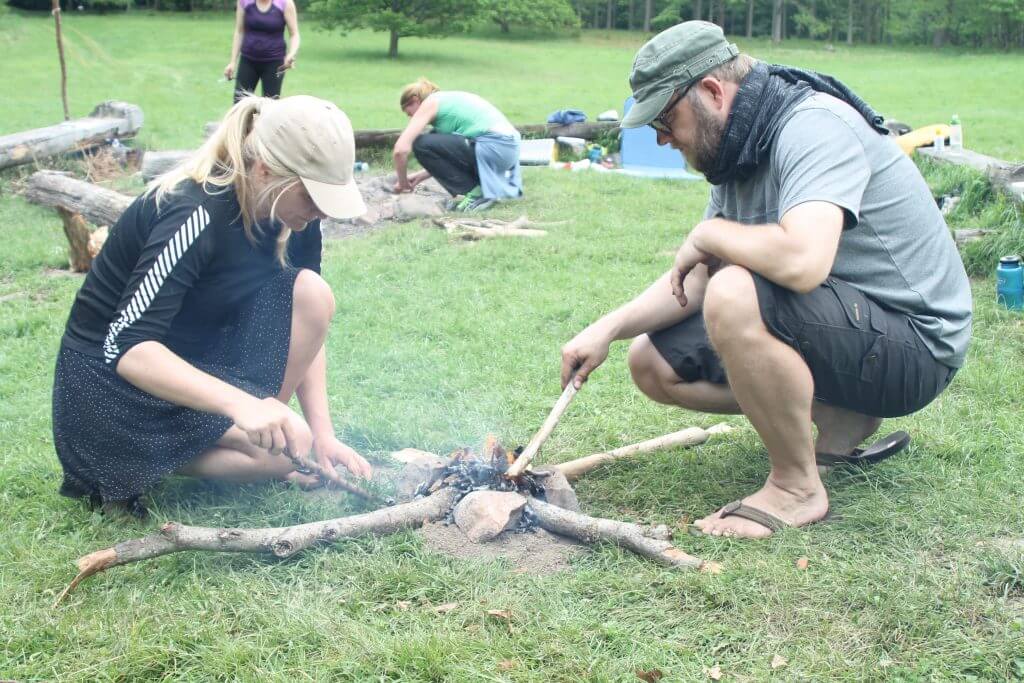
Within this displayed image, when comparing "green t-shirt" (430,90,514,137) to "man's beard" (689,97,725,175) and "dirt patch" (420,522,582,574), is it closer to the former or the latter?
"man's beard" (689,97,725,175)

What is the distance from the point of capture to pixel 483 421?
404cm

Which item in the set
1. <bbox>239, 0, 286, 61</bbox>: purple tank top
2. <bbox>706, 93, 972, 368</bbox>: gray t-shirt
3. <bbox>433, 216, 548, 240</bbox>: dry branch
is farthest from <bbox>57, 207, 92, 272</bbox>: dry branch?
<bbox>706, 93, 972, 368</bbox>: gray t-shirt

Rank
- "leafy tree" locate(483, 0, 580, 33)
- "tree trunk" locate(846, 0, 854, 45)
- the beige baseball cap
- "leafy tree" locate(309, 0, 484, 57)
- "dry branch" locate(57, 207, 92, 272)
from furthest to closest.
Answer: "tree trunk" locate(846, 0, 854, 45) → "leafy tree" locate(483, 0, 580, 33) → "leafy tree" locate(309, 0, 484, 57) → "dry branch" locate(57, 207, 92, 272) → the beige baseball cap

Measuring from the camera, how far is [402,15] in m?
26.2

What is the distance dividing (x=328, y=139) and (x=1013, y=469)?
2434 millimetres

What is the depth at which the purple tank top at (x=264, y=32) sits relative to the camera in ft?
31.8

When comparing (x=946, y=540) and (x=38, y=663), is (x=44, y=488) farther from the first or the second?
(x=946, y=540)

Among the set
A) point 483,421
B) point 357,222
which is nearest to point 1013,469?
point 483,421

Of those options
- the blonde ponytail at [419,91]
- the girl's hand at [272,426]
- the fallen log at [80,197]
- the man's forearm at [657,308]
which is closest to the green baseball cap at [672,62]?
the man's forearm at [657,308]

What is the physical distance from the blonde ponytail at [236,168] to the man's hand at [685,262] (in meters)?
1.15

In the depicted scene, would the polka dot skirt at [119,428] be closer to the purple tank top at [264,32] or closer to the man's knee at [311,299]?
the man's knee at [311,299]

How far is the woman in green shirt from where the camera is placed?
338 inches

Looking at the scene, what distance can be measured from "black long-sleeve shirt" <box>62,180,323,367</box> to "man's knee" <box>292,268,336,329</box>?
12 cm

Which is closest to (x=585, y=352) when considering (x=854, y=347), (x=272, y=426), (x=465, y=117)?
(x=854, y=347)
